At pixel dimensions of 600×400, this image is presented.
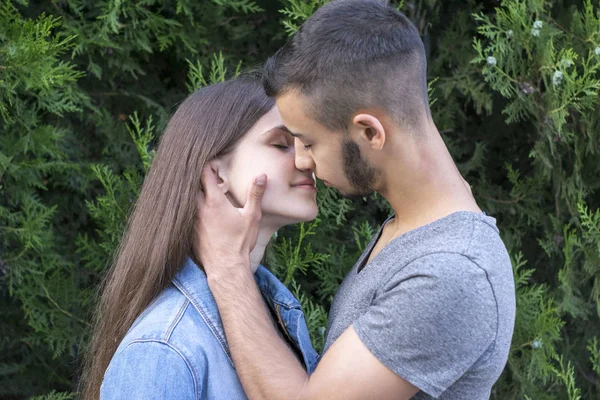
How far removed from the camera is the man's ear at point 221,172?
2.12 metres

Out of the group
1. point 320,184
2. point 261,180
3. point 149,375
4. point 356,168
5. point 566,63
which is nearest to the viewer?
point 149,375

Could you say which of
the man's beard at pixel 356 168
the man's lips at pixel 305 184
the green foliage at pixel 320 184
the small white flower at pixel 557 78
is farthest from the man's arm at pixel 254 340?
the small white flower at pixel 557 78

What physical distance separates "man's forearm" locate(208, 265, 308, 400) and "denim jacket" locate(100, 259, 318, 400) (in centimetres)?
4

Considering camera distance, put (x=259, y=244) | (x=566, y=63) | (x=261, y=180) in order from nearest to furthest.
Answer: (x=261, y=180), (x=259, y=244), (x=566, y=63)

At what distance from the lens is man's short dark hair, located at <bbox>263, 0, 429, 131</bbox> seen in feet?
5.78

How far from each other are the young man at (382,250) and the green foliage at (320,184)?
106cm

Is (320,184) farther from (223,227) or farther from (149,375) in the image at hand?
(149,375)

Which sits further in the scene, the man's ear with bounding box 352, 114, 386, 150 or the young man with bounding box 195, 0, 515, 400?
the man's ear with bounding box 352, 114, 386, 150

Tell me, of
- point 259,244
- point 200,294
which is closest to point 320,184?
point 259,244

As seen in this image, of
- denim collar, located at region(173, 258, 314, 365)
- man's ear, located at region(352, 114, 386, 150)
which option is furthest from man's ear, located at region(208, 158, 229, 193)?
man's ear, located at region(352, 114, 386, 150)

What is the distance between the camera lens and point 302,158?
198cm

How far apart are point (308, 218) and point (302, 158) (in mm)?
253

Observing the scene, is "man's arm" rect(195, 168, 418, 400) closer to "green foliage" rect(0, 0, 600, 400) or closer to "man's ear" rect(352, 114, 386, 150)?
"man's ear" rect(352, 114, 386, 150)

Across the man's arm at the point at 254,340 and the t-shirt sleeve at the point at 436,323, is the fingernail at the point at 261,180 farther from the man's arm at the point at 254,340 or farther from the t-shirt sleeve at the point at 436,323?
the t-shirt sleeve at the point at 436,323
